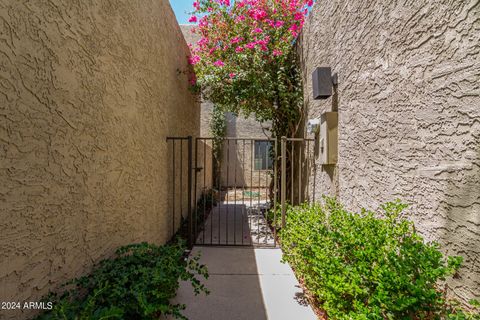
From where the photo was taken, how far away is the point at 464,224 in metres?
1.50

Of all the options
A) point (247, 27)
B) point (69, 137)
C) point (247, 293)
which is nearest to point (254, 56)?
point (247, 27)

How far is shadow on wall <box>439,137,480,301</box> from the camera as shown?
4.67ft

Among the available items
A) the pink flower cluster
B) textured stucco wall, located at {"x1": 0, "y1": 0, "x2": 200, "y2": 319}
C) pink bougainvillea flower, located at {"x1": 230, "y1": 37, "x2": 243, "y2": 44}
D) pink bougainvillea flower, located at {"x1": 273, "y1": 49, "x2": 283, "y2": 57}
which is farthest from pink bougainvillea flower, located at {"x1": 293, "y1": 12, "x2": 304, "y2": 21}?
textured stucco wall, located at {"x1": 0, "y1": 0, "x2": 200, "y2": 319}

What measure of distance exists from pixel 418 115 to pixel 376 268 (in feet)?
3.81

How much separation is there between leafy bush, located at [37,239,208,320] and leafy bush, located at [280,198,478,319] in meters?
1.16

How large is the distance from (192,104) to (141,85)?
12.2ft

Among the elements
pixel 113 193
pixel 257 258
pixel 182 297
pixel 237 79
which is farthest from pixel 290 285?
pixel 237 79

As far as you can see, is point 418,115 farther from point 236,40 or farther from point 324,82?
point 236,40

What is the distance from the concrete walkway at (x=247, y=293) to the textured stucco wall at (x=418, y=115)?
1.27 metres

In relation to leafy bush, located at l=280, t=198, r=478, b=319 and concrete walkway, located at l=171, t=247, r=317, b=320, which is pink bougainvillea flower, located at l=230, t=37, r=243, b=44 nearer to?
leafy bush, located at l=280, t=198, r=478, b=319

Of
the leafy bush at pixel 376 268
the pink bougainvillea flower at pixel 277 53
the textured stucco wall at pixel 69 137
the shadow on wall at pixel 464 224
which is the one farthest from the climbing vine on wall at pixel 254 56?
the shadow on wall at pixel 464 224

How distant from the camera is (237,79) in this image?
5039 millimetres

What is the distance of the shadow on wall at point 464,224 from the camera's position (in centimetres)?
142

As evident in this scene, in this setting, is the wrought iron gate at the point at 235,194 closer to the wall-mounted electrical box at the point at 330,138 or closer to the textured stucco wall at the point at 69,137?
the wall-mounted electrical box at the point at 330,138
